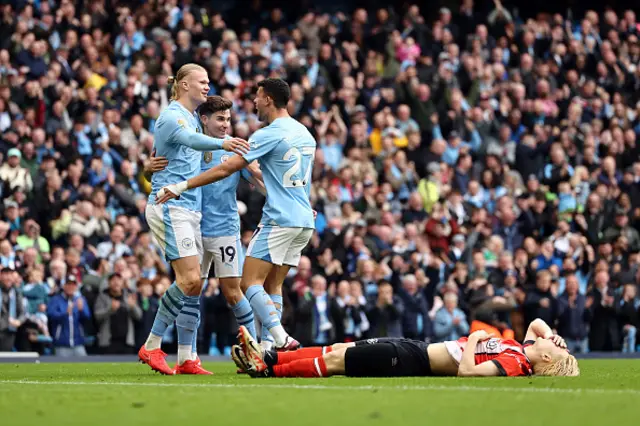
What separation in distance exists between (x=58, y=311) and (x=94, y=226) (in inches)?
69.5

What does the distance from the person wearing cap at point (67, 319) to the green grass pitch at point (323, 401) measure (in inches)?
310

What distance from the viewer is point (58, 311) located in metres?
18.2

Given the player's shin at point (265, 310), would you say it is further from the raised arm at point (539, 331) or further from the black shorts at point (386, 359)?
the raised arm at point (539, 331)

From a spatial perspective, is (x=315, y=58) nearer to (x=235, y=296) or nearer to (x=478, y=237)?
(x=478, y=237)

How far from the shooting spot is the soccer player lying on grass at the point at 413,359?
9.84m

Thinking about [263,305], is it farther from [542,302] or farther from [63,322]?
[542,302]

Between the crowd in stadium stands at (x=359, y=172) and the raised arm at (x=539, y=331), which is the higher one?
the crowd in stadium stands at (x=359, y=172)

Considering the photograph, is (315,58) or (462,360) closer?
(462,360)

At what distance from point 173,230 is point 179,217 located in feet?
0.50

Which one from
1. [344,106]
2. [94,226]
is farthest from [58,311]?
[344,106]

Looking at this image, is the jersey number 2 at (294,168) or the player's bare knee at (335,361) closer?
the player's bare knee at (335,361)

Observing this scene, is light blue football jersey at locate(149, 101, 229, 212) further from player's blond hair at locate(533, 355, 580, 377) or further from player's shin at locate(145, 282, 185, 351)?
player's blond hair at locate(533, 355, 580, 377)

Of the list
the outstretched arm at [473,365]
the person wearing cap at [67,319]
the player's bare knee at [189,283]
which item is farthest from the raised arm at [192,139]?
the person wearing cap at [67,319]

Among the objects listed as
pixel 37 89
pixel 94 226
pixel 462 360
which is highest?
pixel 37 89
